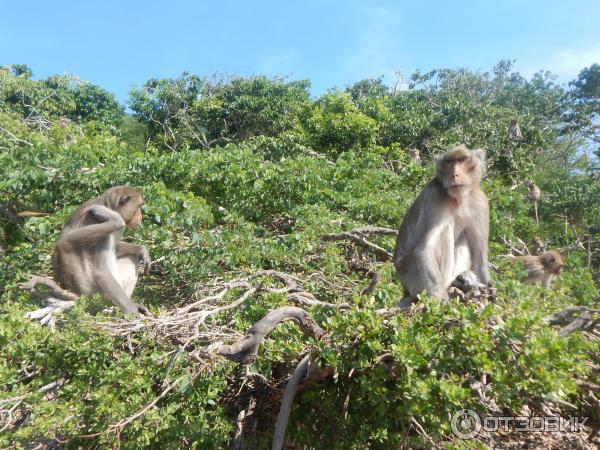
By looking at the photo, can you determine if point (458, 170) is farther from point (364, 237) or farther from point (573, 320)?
point (364, 237)

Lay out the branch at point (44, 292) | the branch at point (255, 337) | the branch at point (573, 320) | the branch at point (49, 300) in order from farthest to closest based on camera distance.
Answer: the branch at point (44, 292) → the branch at point (49, 300) → the branch at point (573, 320) → the branch at point (255, 337)

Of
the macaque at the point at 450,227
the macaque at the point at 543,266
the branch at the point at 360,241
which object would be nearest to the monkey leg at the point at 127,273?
the branch at the point at 360,241

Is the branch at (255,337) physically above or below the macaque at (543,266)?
above

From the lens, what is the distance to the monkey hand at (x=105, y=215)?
5770 mm

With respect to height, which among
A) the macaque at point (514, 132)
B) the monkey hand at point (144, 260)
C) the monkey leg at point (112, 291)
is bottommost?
the monkey leg at point (112, 291)

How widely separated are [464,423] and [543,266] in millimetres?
7531

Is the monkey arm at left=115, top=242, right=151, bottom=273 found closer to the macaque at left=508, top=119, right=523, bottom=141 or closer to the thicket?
the thicket

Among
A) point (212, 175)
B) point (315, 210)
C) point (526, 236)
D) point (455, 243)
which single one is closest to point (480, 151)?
point (455, 243)

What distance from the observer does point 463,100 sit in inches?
685

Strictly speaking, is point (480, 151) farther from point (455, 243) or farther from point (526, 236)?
point (526, 236)

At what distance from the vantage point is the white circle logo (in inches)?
107

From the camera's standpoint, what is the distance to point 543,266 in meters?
9.30

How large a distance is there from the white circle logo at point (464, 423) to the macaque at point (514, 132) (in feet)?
44.9

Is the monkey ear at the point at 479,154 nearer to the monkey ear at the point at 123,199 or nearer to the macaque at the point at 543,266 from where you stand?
the monkey ear at the point at 123,199
